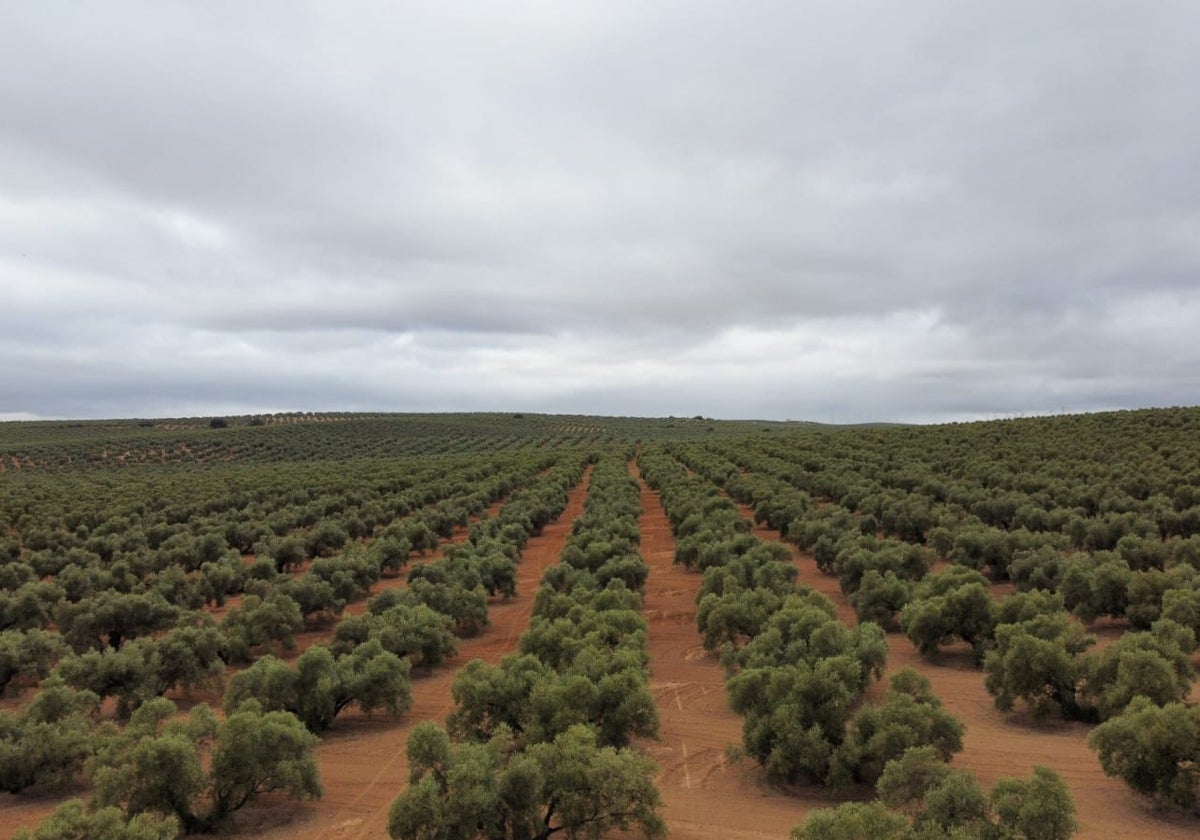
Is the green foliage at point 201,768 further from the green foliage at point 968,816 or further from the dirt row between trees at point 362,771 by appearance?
the green foliage at point 968,816

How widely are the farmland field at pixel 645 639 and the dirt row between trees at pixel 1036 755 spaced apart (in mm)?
63

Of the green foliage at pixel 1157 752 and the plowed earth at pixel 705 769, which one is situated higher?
the green foliage at pixel 1157 752

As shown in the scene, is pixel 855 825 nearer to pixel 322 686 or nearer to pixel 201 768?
pixel 201 768

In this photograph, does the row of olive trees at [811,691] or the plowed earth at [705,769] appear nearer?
the plowed earth at [705,769]

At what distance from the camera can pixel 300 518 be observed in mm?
48438

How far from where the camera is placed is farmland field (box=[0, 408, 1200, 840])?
13.4 metres

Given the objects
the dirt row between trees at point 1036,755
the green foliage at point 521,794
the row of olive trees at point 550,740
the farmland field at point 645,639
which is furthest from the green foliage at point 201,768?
the dirt row between trees at point 1036,755

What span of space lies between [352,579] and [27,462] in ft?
329

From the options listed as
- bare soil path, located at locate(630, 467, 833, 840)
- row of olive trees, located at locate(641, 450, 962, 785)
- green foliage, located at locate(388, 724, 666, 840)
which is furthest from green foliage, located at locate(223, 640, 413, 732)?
row of olive trees, located at locate(641, 450, 962, 785)

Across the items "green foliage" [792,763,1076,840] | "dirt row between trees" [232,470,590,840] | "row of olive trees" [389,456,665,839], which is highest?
"green foliage" [792,763,1076,840]

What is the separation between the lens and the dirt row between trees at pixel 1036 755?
11.6m

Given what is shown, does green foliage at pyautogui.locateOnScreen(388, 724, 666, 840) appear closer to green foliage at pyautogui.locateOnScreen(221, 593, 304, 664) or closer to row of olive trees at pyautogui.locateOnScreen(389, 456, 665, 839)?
row of olive trees at pyautogui.locateOnScreen(389, 456, 665, 839)

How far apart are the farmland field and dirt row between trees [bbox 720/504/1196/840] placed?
63 millimetres

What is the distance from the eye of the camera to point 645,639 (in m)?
20.5
